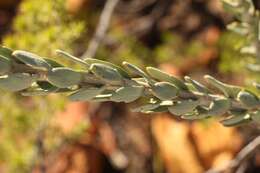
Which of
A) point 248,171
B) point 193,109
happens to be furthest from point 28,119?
point 193,109

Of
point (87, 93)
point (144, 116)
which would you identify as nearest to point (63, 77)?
point (87, 93)

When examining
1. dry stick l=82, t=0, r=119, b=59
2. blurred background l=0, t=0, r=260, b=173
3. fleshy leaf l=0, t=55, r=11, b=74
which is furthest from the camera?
blurred background l=0, t=0, r=260, b=173

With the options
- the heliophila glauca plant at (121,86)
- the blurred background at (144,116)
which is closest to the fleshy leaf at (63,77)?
the heliophila glauca plant at (121,86)

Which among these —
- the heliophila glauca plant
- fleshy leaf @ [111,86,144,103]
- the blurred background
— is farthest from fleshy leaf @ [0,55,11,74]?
the blurred background

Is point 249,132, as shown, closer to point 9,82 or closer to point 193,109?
point 193,109

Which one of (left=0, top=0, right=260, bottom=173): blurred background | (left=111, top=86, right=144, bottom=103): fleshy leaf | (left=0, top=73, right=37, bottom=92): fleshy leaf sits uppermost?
(left=0, top=73, right=37, bottom=92): fleshy leaf

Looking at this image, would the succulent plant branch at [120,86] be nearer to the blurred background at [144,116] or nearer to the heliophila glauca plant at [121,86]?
the heliophila glauca plant at [121,86]

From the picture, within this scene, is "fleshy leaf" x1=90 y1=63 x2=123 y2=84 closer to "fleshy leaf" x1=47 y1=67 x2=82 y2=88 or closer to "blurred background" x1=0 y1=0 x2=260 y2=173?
"fleshy leaf" x1=47 y1=67 x2=82 y2=88
